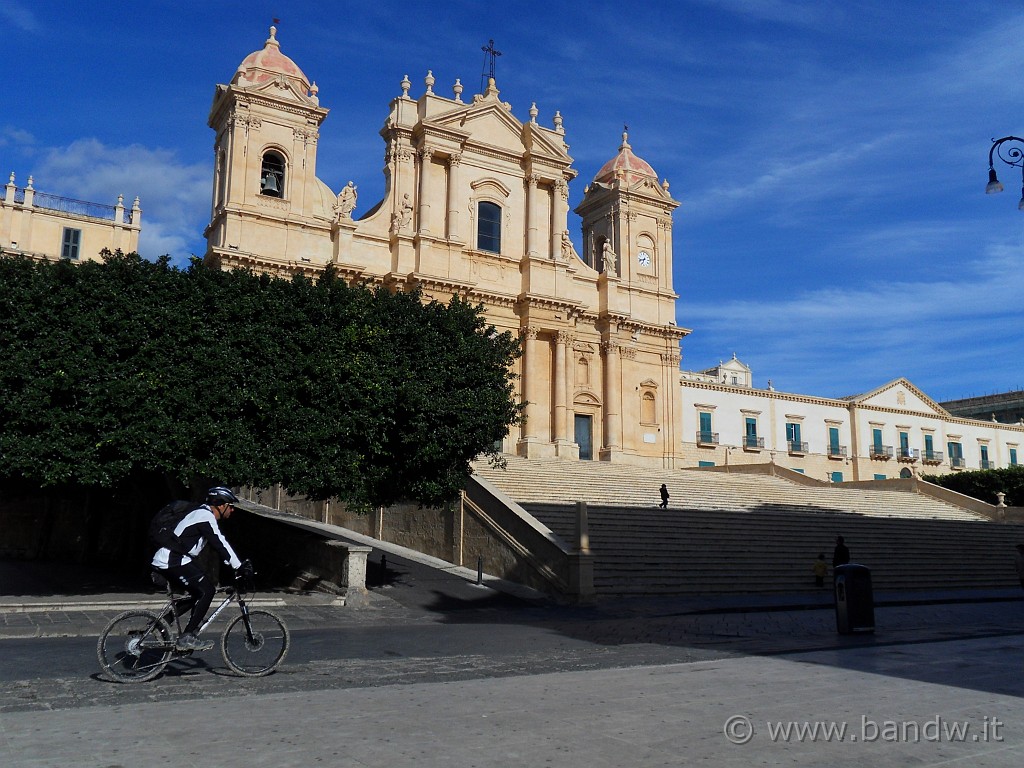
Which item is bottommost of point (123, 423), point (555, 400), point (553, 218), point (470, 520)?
point (470, 520)

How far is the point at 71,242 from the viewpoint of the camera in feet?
146

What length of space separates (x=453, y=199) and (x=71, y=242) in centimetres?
2197

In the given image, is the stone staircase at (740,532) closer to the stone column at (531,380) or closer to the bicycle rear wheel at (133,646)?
the stone column at (531,380)

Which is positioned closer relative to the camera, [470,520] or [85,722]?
[85,722]

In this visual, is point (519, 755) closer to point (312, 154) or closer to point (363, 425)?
point (363, 425)

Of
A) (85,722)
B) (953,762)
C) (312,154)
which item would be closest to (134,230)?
(312,154)

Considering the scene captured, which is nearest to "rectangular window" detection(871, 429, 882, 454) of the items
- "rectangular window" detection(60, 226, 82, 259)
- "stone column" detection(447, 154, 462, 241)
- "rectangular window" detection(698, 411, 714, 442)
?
"rectangular window" detection(698, 411, 714, 442)

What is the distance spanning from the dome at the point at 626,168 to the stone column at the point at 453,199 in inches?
377

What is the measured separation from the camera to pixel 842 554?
64.2 ft

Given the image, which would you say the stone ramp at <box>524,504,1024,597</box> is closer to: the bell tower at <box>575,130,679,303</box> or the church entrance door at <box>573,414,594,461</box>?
the church entrance door at <box>573,414,594,461</box>

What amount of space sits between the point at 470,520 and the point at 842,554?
884cm

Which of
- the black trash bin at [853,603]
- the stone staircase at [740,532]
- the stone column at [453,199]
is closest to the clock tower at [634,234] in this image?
the stone column at [453,199]

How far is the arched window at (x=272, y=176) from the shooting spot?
33719 millimetres

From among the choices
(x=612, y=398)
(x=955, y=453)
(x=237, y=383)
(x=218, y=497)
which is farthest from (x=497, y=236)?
(x=955, y=453)
